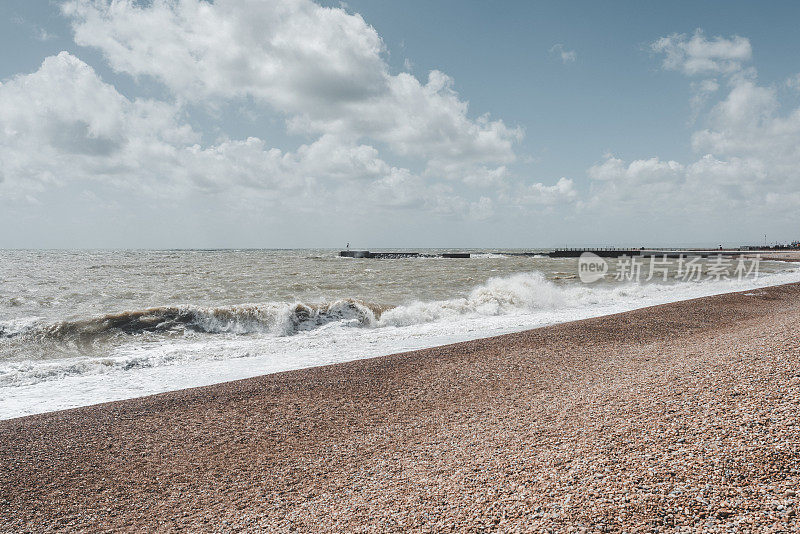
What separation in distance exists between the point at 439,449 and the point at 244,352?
7359mm

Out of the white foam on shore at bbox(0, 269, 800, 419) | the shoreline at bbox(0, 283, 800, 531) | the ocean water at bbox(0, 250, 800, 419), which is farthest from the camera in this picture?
the ocean water at bbox(0, 250, 800, 419)

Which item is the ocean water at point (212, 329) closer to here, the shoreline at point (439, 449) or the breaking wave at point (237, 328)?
the breaking wave at point (237, 328)

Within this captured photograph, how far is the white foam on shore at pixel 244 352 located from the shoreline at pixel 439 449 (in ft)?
4.11

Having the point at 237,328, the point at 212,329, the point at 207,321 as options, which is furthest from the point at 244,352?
the point at 207,321

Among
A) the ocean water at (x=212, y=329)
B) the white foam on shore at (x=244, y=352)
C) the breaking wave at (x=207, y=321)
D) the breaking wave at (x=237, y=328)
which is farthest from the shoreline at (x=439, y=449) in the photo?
the breaking wave at (x=207, y=321)

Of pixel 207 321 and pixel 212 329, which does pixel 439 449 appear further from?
pixel 207 321

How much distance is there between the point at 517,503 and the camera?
9.79 feet

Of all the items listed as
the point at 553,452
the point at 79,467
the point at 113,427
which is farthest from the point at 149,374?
the point at 553,452

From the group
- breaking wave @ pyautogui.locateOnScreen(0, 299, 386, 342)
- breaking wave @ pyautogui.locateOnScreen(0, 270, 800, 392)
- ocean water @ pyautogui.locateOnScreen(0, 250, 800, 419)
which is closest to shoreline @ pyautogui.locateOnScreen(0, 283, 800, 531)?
ocean water @ pyautogui.locateOnScreen(0, 250, 800, 419)

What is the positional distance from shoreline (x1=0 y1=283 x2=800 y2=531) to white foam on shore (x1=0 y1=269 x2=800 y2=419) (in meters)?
1.25

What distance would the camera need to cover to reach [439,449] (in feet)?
13.8

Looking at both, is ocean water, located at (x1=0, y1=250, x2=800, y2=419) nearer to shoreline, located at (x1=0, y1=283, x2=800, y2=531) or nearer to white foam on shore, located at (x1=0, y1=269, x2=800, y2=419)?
white foam on shore, located at (x1=0, y1=269, x2=800, y2=419)

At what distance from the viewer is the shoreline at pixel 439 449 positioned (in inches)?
116

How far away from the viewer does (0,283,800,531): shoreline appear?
2.95 metres
